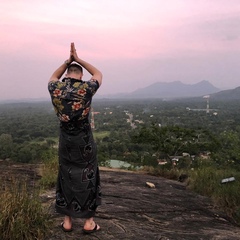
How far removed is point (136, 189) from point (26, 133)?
37839 millimetres

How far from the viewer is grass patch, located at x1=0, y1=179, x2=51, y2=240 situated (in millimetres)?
2242

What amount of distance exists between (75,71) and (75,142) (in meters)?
0.59

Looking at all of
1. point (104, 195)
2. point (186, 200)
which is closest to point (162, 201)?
point (186, 200)

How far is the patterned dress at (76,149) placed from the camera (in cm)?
242

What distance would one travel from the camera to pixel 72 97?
240cm

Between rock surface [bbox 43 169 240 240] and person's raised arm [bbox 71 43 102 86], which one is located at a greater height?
person's raised arm [bbox 71 43 102 86]

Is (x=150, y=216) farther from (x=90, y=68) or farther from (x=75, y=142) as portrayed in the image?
(x=90, y=68)

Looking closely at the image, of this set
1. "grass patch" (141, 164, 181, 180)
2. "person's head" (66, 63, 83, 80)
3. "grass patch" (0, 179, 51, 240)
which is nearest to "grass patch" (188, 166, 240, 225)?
"grass patch" (141, 164, 181, 180)

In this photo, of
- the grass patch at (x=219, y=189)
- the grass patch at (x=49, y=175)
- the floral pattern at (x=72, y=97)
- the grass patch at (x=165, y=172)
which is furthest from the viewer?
the grass patch at (x=165, y=172)

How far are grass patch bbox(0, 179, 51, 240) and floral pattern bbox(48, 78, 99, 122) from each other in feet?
2.45

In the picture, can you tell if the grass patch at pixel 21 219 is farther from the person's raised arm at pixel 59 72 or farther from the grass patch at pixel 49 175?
the grass patch at pixel 49 175

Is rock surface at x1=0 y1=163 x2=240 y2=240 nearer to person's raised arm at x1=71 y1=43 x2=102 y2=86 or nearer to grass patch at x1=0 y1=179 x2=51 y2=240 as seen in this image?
grass patch at x1=0 y1=179 x2=51 y2=240

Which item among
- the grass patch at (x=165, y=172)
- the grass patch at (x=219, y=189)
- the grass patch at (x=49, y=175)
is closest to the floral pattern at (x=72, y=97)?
the grass patch at (x=49, y=175)

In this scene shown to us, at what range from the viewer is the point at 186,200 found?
13.7ft
